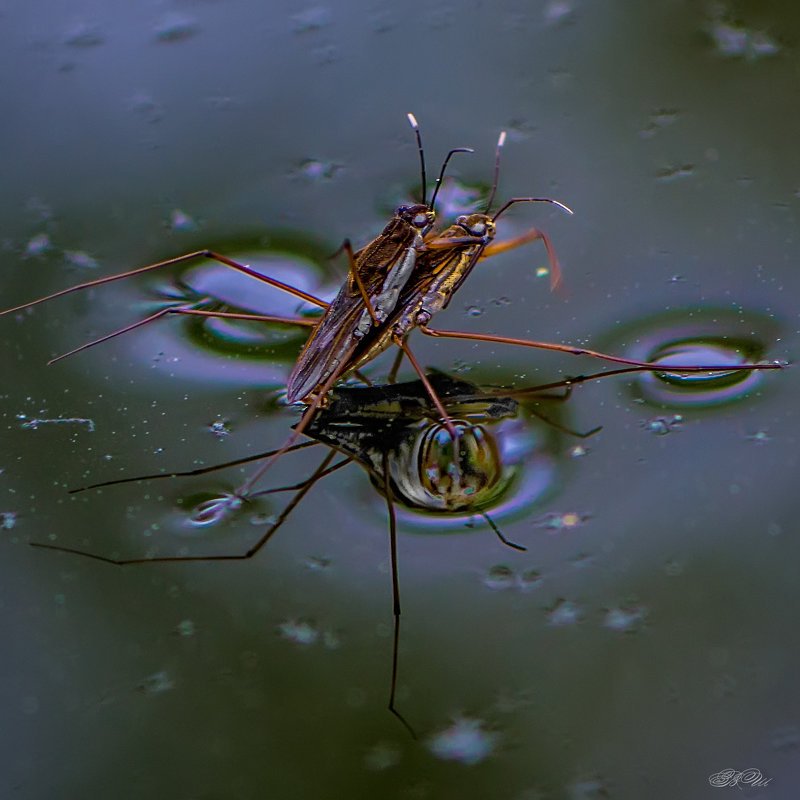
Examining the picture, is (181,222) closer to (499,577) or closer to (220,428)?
(220,428)

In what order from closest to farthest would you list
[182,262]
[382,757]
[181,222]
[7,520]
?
[382,757]
[7,520]
[182,262]
[181,222]

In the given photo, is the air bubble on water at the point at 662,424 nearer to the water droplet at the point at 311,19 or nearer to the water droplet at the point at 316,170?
the water droplet at the point at 316,170

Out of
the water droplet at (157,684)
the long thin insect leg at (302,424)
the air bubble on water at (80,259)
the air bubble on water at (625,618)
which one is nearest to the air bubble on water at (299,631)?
the water droplet at (157,684)

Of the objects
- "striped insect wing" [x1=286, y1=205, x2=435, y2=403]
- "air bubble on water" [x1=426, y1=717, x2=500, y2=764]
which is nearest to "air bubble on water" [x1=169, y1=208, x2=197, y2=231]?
"striped insect wing" [x1=286, y1=205, x2=435, y2=403]

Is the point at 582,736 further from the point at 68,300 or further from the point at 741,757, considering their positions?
the point at 68,300

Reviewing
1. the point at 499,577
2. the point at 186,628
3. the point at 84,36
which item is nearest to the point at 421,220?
the point at 499,577
